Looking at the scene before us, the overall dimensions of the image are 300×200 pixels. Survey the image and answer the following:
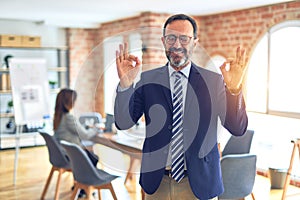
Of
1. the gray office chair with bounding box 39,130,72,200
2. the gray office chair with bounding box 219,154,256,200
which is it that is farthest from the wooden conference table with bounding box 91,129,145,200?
the gray office chair with bounding box 39,130,72,200

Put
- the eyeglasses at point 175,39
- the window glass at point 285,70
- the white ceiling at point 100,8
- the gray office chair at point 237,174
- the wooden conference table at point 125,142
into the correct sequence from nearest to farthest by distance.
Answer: the eyeglasses at point 175,39
the wooden conference table at point 125,142
the gray office chair at point 237,174
the window glass at point 285,70
the white ceiling at point 100,8

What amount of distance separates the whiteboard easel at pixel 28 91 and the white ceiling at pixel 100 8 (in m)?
0.83

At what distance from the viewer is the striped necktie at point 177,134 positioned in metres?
1.58

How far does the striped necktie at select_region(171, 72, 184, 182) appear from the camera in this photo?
158 centimetres

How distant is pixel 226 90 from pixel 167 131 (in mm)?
288

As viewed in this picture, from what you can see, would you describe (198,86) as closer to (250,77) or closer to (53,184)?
(53,184)

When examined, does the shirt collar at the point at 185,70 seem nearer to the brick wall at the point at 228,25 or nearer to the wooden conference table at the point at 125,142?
the wooden conference table at the point at 125,142

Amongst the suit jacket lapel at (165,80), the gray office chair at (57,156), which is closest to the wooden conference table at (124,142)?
the suit jacket lapel at (165,80)

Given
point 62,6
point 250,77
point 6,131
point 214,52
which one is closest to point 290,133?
point 250,77

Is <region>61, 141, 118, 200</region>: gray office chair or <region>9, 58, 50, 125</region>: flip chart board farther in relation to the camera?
<region>9, 58, 50, 125</region>: flip chart board

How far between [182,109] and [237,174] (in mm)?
1840

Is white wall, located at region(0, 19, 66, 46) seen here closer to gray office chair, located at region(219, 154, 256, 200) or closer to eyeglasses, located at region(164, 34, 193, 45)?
gray office chair, located at region(219, 154, 256, 200)

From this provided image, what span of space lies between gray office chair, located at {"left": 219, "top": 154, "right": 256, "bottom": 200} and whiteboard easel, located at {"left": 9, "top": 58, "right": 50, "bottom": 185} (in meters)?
3.21

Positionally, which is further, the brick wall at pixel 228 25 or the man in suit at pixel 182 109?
the brick wall at pixel 228 25
